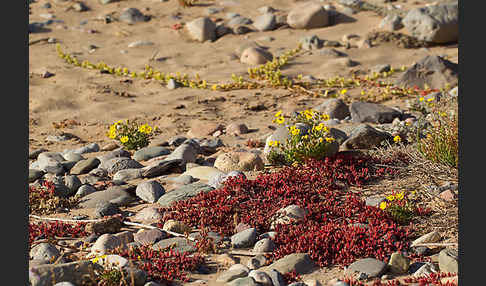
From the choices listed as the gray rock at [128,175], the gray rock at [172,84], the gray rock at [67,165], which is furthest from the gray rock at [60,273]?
the gray rock at [172,84]

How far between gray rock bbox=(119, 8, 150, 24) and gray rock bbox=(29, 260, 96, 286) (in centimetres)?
1245

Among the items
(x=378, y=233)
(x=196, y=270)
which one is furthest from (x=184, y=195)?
(x=378, y=233)

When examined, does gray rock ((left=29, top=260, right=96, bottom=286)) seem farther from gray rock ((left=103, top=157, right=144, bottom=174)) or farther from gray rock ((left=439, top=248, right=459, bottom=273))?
gray rock ((left=103, top=157, right=144, bottom=174))

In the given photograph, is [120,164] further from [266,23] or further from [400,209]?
[266,23]

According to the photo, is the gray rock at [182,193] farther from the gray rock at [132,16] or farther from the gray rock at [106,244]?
the gray rock at [132,16]

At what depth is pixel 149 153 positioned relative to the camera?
795 centimetres

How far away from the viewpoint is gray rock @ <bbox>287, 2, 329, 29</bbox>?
1467 centimetres

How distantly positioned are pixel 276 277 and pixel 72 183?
10.9 ft

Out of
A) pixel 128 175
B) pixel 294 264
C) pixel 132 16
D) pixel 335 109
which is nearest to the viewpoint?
pixel 294 264

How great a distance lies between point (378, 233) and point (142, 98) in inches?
285

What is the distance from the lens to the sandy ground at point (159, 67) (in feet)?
32.7

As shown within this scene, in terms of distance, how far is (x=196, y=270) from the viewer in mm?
4770

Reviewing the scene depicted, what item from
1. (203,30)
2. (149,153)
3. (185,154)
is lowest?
(149,153)

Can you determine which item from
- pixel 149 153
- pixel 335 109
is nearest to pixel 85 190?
pixel 149 153
